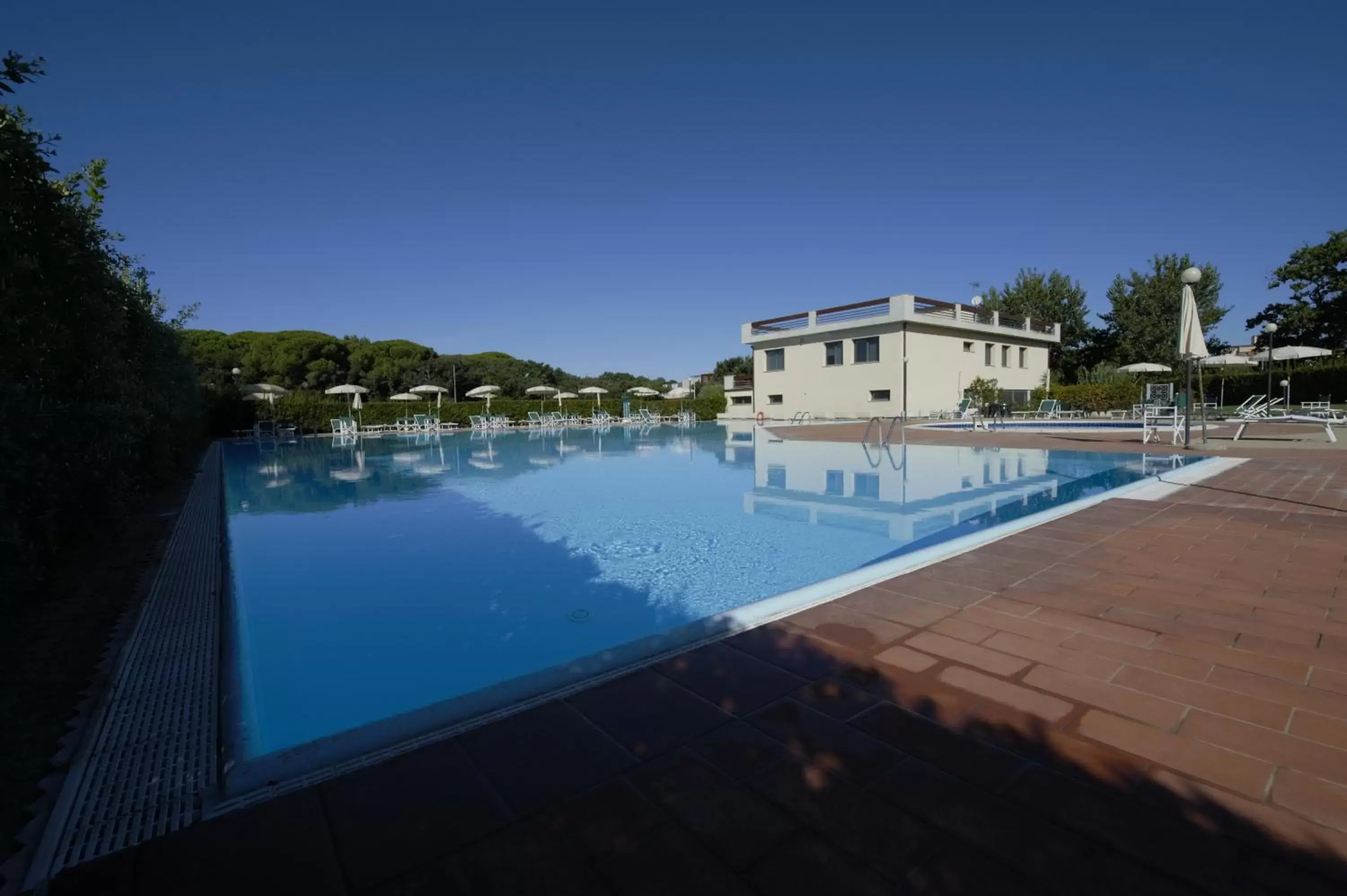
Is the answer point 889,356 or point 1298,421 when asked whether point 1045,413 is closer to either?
point 889,356

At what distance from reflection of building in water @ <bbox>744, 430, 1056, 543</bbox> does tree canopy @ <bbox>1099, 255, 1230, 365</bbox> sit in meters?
21.4

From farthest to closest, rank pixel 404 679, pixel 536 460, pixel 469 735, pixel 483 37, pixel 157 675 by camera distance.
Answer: pixel 536 460, pixel 483 37, pixel 404 679, pixel 157 675, pixel 469 735

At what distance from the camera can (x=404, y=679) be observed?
3359 mm

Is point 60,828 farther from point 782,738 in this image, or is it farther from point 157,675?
point 782,738

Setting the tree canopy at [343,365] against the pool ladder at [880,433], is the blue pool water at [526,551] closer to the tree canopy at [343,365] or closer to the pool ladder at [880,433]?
the pool ladder at [880,433]

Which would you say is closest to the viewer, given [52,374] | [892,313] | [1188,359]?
[52,374]

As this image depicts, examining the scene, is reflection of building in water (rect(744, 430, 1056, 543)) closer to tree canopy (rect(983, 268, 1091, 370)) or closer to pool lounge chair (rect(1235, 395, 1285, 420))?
pool lounge chair (rect(1235, 395, 1285, 420))

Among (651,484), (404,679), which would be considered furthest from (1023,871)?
(651,484)

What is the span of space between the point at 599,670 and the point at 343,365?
123 feet

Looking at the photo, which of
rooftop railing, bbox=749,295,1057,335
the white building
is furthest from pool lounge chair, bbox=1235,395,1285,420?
→ rooftop railing, bbox=749,295,1057,335

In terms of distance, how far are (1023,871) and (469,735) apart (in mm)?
1425

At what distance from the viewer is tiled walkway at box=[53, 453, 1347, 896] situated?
48.6 inches

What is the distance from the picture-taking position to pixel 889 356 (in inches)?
878

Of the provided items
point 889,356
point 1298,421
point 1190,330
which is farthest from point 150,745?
point 889,356
